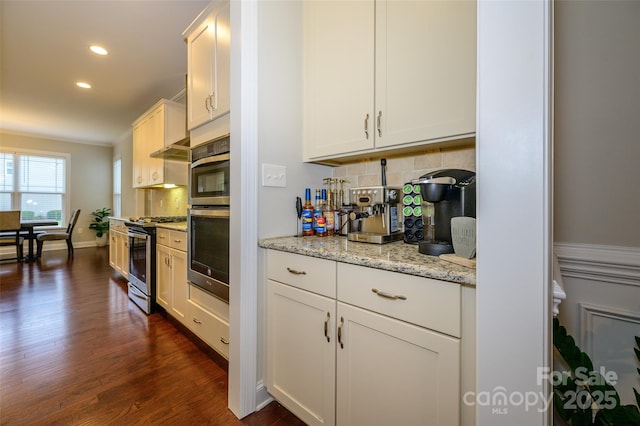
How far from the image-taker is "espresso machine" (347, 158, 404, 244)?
1363mm

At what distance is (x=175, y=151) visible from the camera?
10.1 ft

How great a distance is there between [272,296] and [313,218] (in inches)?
19.9

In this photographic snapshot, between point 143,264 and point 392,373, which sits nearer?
point 392,373

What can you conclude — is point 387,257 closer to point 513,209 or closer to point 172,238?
point 513,209

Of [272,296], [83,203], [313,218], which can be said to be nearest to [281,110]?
[313,218]

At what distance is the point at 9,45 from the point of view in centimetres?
269

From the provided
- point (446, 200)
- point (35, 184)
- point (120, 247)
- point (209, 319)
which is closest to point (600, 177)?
point (446, 200)

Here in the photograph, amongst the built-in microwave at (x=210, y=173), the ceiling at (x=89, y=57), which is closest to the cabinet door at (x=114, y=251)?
the ceiling at (x=89, y=57)

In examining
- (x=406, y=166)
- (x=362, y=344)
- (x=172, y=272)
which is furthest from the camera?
(x=172, y=272)

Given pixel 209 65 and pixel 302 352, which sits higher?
pixel 209 65

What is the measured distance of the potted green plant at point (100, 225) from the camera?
6555mm

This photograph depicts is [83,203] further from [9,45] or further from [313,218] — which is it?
[313,218]

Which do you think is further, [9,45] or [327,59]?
[9,45]

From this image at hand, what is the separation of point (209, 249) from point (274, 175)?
0.76 meters
